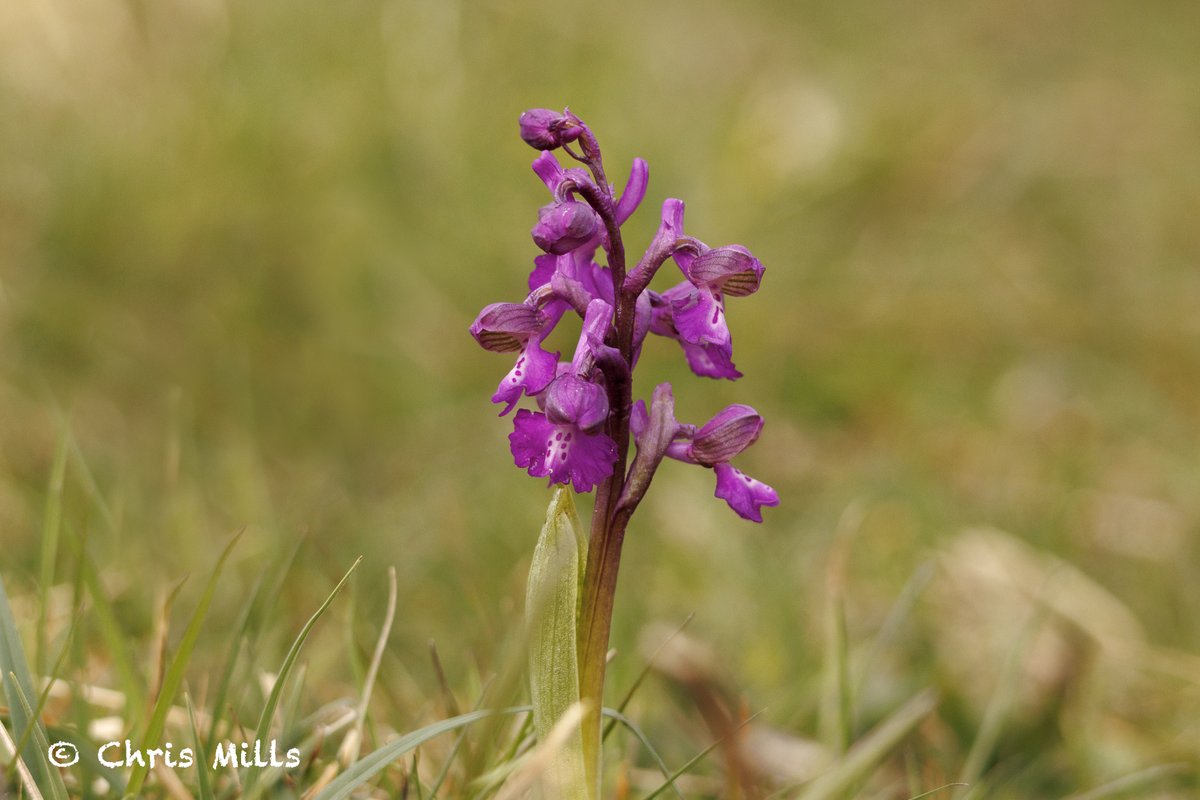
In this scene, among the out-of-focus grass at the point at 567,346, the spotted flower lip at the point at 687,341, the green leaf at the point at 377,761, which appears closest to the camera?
the green leaf at the point at 377,761

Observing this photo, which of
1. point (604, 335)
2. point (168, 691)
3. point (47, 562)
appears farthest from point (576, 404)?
point (47, 562)

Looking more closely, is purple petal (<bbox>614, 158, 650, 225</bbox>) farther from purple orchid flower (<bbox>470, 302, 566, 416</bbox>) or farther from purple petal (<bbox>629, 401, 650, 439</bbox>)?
purple petal (<bbox>629, 401, 650, 439</bbox>)

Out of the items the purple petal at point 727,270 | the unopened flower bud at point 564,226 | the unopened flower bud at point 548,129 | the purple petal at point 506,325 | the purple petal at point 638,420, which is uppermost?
the unopened flower bud at point 548,129

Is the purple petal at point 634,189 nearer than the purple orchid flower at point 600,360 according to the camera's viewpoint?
No

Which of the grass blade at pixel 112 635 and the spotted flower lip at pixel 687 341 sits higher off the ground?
the spotted flower lip at pixel 687 341

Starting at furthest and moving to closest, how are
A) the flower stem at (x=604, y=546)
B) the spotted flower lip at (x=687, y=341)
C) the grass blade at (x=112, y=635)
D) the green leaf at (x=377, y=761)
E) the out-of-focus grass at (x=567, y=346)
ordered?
the out-of-focus grass at (x=567, y=346) < the grass blade at (x=112, y=635) < the spotted flower lip at (x=687, y=341) < the flower stem at (x=604, y=546) < the green leaf at (x=377, y=761)

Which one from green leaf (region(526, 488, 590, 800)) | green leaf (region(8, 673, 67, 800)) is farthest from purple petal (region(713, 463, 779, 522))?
green leaf (region(8, 673, 67, 800))

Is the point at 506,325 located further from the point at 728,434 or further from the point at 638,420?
the point at 728,434

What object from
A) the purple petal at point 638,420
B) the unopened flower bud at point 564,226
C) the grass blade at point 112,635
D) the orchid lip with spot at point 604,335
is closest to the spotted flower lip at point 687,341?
the orchid lip with spot at point 604,335

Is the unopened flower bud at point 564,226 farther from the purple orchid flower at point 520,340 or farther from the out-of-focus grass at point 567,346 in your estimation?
the out-of-focus grass at point 567,346
